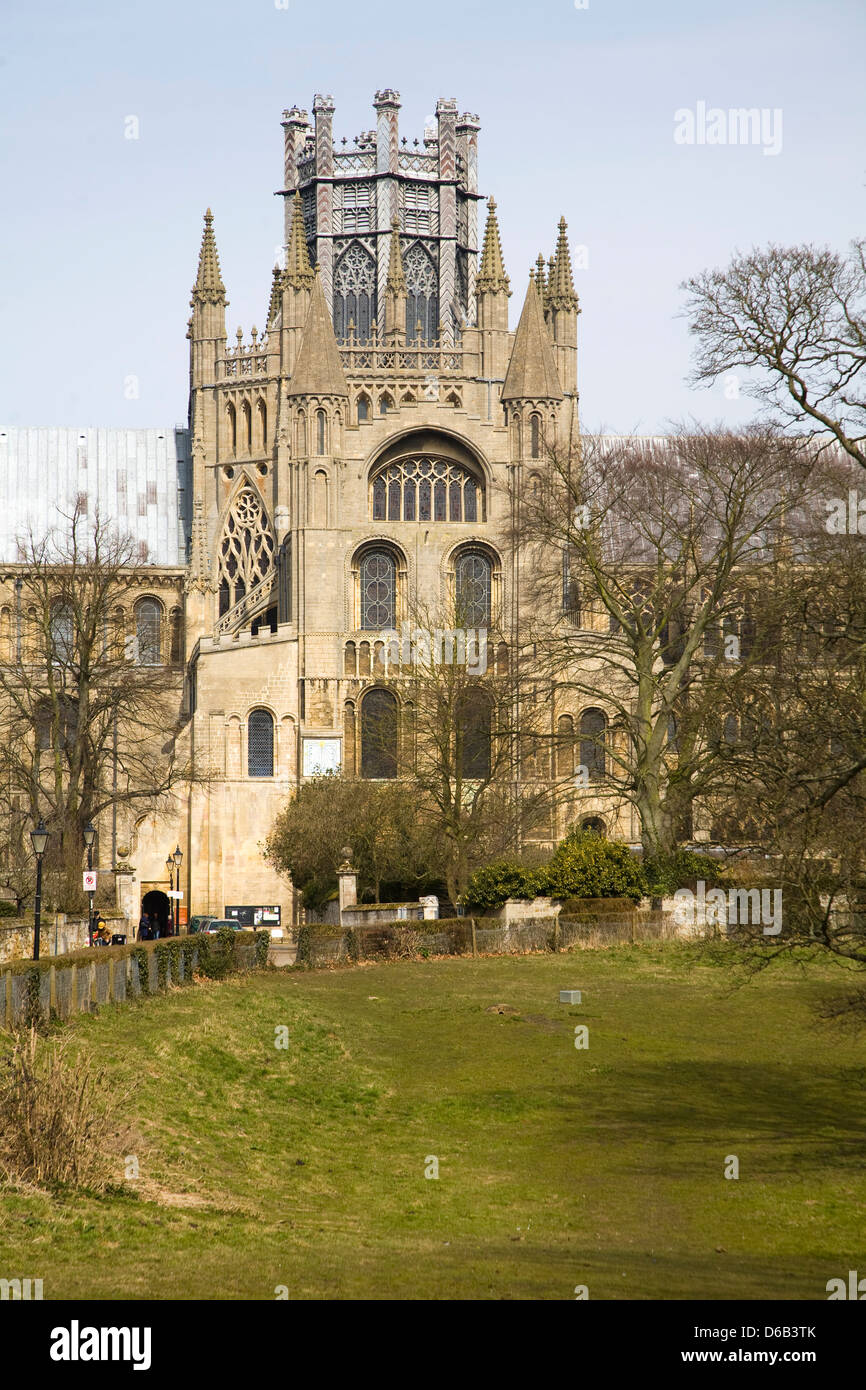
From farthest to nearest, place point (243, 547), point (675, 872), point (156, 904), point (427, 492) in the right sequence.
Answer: point (243, 547)
point (427, 492)
point (156, 904)
point (675, 872)

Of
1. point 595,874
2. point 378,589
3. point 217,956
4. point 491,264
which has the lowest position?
point 217,956

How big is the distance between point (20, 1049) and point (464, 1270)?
547 cm

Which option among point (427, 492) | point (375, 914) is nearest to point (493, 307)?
point (427, 492)

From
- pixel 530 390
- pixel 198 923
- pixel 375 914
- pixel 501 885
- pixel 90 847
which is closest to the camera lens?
pixel 501 885

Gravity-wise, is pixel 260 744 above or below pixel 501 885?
above

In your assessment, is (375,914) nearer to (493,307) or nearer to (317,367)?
(317,367)

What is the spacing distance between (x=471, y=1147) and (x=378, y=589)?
45.2 metres

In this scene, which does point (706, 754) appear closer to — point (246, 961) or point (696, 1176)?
point (246, 961)

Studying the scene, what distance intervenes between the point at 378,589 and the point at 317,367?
840cm

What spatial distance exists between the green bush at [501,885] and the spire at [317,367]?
28.2 m

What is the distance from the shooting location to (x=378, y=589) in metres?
65.0

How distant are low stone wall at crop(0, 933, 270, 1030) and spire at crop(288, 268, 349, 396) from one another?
34269 mm

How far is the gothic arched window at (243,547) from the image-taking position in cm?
7262

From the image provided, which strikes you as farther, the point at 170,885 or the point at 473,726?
the point at 170,885
